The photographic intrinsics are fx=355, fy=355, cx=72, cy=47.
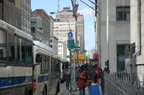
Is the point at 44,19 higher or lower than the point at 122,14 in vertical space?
higher

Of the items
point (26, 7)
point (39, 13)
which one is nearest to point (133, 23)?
point (26, 7)

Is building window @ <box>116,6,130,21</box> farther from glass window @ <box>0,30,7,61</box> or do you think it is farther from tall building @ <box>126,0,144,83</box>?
glass window @ <box>0,30,7,61</box>

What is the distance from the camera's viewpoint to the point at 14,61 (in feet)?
36.0

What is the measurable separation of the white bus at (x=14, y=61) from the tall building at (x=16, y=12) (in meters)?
78.1

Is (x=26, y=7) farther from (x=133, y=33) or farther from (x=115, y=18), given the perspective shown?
(x=133, y=33)

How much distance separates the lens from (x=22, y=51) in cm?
1244

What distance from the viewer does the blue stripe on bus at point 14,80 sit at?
9.54 m

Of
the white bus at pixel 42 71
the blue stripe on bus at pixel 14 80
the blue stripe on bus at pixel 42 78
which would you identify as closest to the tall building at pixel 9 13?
the white bus at pixel 42 71

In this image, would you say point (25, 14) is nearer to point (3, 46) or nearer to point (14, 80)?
point (14, 80)

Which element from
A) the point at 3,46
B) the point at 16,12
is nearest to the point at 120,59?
the point at 3,46

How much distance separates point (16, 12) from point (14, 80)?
9604cm

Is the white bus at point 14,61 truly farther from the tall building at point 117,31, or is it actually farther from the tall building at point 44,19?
the tall building at point 44,19

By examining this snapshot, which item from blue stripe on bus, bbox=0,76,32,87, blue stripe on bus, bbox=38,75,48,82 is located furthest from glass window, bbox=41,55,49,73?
blue stripe on bus, bbox=0,76,32,87

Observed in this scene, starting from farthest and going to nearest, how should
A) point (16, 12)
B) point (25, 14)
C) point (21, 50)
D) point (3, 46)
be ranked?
point (25, 14) < point (16, 12) < point (21, 50) < point (3, 46)
